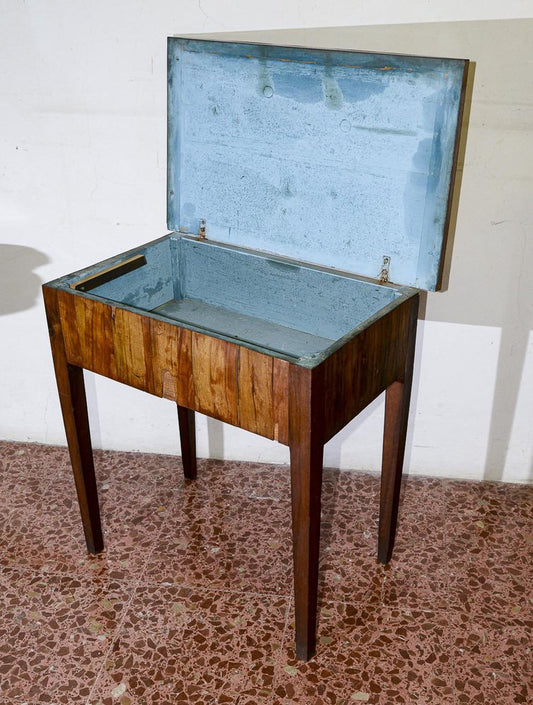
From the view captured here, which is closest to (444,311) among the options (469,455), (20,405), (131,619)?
(469,455)

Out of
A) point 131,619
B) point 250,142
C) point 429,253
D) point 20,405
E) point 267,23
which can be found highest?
point 267,23

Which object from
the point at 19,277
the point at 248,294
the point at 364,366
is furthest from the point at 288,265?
the point at 19,277

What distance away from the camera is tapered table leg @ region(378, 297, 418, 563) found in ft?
6.81

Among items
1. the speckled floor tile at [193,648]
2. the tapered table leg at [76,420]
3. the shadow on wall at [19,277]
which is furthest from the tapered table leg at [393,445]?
the shadow on wall at [19,277]

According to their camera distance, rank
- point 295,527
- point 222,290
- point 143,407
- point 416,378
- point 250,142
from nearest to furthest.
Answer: point 295,527 < point 250,142 < point 222,290 < point 416,378 < point 143,407

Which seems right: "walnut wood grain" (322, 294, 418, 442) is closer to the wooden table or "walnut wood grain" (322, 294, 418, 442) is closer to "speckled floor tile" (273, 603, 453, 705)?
the wooden table

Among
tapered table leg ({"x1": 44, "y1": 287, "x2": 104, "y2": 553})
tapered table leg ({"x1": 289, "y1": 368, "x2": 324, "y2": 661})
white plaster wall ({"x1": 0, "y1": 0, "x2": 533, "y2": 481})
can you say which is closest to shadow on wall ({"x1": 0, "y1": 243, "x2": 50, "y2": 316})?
white plaster wall ({"x1": 0, "y1": 0, "x2": 533, "y2": 481})

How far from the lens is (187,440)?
8.72 ft

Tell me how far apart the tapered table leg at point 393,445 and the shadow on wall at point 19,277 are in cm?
124

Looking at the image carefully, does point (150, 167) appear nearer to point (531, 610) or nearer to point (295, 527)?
point (295, 527)

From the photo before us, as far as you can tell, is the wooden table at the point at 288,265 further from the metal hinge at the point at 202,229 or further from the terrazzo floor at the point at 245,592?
the terrazzo floor at the point at 245,592

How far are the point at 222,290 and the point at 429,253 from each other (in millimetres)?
654

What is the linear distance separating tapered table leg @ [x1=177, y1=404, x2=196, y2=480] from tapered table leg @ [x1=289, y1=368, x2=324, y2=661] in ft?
2.69

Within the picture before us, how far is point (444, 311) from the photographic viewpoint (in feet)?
8.12
